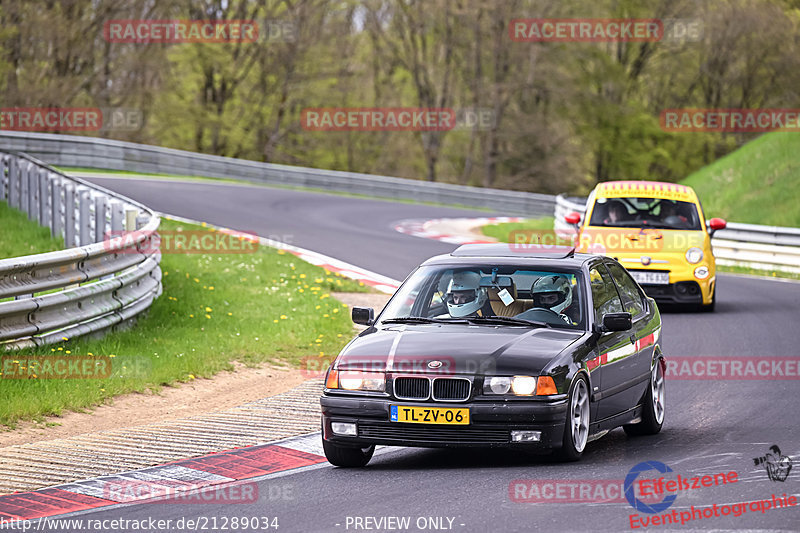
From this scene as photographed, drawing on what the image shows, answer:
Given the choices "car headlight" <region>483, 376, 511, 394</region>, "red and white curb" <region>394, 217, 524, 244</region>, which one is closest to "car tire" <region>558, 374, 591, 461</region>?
"car headlight" <region>483, 376, 511, 394</region>

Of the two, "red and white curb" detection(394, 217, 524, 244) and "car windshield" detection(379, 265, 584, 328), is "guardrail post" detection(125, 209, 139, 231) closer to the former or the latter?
"car windshield" detection(379, 265, 584, 328)

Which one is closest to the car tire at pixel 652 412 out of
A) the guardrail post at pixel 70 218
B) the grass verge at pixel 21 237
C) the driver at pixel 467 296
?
the driver at pixel 467 296

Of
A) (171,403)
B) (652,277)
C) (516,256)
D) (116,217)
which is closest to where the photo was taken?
(516,256)

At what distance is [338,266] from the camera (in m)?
20.1

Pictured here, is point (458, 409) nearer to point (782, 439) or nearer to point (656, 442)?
point (656, 442)

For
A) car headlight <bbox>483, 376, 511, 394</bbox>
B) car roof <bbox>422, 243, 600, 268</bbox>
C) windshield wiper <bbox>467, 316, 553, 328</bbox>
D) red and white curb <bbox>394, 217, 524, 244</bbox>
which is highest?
car roof <bbox>422, 243, 600, 268</bbox>

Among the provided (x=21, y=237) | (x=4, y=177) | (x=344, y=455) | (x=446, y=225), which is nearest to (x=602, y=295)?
(x=344, y=455)

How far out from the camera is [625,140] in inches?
2320

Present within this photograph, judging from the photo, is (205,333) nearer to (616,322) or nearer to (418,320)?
(418,320)

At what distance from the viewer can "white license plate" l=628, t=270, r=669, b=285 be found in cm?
1652

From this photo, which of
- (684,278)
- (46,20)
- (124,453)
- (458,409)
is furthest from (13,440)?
(46,20)

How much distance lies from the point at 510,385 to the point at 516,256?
5.40 ft

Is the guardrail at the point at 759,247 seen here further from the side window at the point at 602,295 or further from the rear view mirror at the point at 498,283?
the rear view mirror at the point at 498,283

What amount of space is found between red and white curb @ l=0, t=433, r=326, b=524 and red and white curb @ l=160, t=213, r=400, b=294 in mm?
9303
